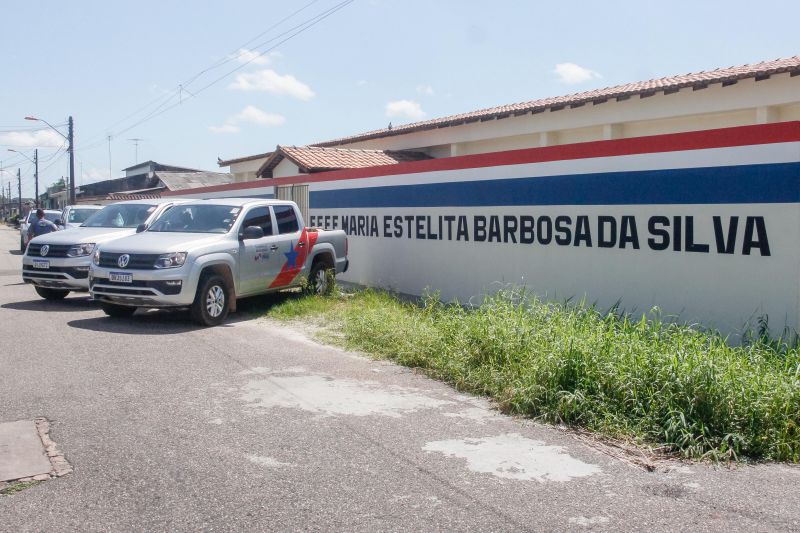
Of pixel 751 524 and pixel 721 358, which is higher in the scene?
pixel 721 358

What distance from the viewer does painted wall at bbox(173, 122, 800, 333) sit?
8219 mm

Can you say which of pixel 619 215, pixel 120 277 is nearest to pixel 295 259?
pixel 120 277

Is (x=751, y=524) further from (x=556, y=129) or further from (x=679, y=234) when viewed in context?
(x=556, y=129)

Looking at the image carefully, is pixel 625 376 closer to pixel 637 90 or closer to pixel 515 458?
pixel 515 458

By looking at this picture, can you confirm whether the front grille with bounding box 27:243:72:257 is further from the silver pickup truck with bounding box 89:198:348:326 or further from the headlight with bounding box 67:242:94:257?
the silver pickup truck with bounding box 89:198:348:326

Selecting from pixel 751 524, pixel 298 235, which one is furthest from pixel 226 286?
pixel 751 524

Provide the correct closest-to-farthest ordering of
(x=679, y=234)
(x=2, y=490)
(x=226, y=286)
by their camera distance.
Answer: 1. (x=2, y=490)
2. (x=679, y=234)
3. (x=226, y=286)

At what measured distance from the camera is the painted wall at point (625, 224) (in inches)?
324

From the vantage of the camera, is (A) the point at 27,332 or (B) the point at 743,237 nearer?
(B) the point at 743,237

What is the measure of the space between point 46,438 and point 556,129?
19.8 meters

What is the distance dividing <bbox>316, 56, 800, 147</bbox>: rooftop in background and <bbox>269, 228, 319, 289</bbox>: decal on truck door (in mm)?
11155

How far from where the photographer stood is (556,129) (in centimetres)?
2317

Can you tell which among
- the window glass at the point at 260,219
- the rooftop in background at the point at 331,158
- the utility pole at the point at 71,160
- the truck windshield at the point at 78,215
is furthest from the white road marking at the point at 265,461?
the utility pole at the point at 71,160

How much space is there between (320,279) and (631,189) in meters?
5.85
